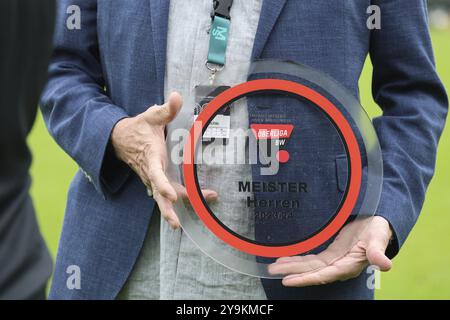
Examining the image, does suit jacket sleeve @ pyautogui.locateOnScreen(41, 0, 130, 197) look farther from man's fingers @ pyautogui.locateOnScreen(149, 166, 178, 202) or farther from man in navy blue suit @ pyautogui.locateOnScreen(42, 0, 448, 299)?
man's fingers @ pyautogui.locateOnScreen(149, 166, 178, 202)

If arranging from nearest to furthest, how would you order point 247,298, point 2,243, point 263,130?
point 2,243 → point 263,130 → point 247,298

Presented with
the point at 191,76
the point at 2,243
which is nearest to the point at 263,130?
the point at 191,76

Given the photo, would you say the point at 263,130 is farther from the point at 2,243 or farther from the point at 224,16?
the point at 2,243

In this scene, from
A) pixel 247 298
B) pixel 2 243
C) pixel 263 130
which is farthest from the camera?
pixel 247 298

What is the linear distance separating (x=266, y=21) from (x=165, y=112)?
28cm

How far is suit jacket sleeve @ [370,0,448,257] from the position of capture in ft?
5.72

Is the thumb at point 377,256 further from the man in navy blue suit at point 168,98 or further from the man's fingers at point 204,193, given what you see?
the man's fingers at point 204,193

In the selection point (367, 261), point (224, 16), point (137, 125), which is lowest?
point (367, 261)

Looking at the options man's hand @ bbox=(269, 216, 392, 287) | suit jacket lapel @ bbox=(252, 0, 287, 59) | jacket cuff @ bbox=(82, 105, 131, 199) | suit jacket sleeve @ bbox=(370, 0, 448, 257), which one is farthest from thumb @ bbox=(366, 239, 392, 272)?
jacket cuff @ bbox=(82, 105, 131, 199)

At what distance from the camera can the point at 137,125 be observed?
5.50ft

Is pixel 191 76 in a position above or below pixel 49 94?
above

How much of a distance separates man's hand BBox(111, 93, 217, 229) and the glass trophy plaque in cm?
2

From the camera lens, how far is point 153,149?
162cm
